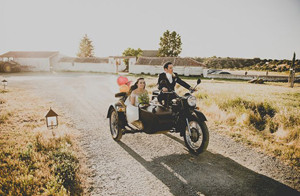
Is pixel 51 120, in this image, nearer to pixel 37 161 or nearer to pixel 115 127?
pixel 37 161

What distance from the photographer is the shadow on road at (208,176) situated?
2787mm

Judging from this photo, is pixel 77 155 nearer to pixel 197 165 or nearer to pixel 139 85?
pixel 139 85

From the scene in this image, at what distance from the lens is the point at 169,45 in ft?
189

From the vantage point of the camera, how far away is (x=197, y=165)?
3529 millimetres

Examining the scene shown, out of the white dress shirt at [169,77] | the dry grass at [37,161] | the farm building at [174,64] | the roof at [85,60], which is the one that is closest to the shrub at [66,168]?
the dry grass at [37,161]

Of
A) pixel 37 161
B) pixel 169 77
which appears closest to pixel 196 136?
pixel 169 77

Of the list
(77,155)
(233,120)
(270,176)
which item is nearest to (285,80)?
(233,120)

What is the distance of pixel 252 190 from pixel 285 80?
113ft

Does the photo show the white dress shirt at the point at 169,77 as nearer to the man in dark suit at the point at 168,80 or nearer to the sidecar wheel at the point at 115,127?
the man in dark suit at the point at 168,80

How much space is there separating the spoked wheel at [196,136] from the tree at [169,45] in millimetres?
55749

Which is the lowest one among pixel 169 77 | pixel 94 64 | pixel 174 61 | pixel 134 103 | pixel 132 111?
pixel 132 111

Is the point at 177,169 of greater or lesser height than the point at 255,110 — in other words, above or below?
below

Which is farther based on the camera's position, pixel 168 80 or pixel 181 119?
pixel 168 80

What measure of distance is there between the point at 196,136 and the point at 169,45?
57.2 meters
